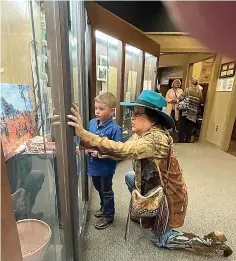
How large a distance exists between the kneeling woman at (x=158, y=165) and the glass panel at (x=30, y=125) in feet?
1.01

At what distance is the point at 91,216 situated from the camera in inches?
69.2

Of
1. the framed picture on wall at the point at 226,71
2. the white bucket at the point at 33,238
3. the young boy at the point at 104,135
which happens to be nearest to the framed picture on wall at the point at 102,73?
the young boy at the point at 104,135

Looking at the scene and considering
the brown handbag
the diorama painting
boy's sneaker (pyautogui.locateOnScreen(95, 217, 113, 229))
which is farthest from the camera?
boy's sneaker (pyautogui.locateOnScreen(95, 217, 113, 229))

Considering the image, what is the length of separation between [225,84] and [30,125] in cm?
395

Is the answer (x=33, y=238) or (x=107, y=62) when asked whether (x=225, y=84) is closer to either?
(x=107, y=62)

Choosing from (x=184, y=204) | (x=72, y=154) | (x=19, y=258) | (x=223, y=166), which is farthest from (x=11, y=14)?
(x=223, y=166)

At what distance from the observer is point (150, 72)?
3.90 meters

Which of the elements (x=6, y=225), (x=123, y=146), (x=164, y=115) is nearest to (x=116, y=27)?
(x=164, y=115)

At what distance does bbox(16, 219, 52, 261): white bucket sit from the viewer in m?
0.78

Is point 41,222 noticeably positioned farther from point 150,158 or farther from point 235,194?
point 235,194

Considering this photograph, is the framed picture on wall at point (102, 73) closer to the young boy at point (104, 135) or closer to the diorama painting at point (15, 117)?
the young boy at point (104, 135)

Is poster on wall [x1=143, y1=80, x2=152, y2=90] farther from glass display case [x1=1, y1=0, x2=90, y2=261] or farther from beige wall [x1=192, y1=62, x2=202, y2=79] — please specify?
glass display case [x1=1, y1=0, x2=90, y2=261]

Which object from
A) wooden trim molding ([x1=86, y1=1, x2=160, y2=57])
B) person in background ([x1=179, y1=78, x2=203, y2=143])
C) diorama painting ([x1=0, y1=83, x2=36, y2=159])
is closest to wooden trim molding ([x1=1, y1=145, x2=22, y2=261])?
diorama painting ([x1=0, y1=83, x2=36, y2=159])

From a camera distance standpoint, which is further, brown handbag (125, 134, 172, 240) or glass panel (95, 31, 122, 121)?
glass panel (95, 31, 122, 121)
